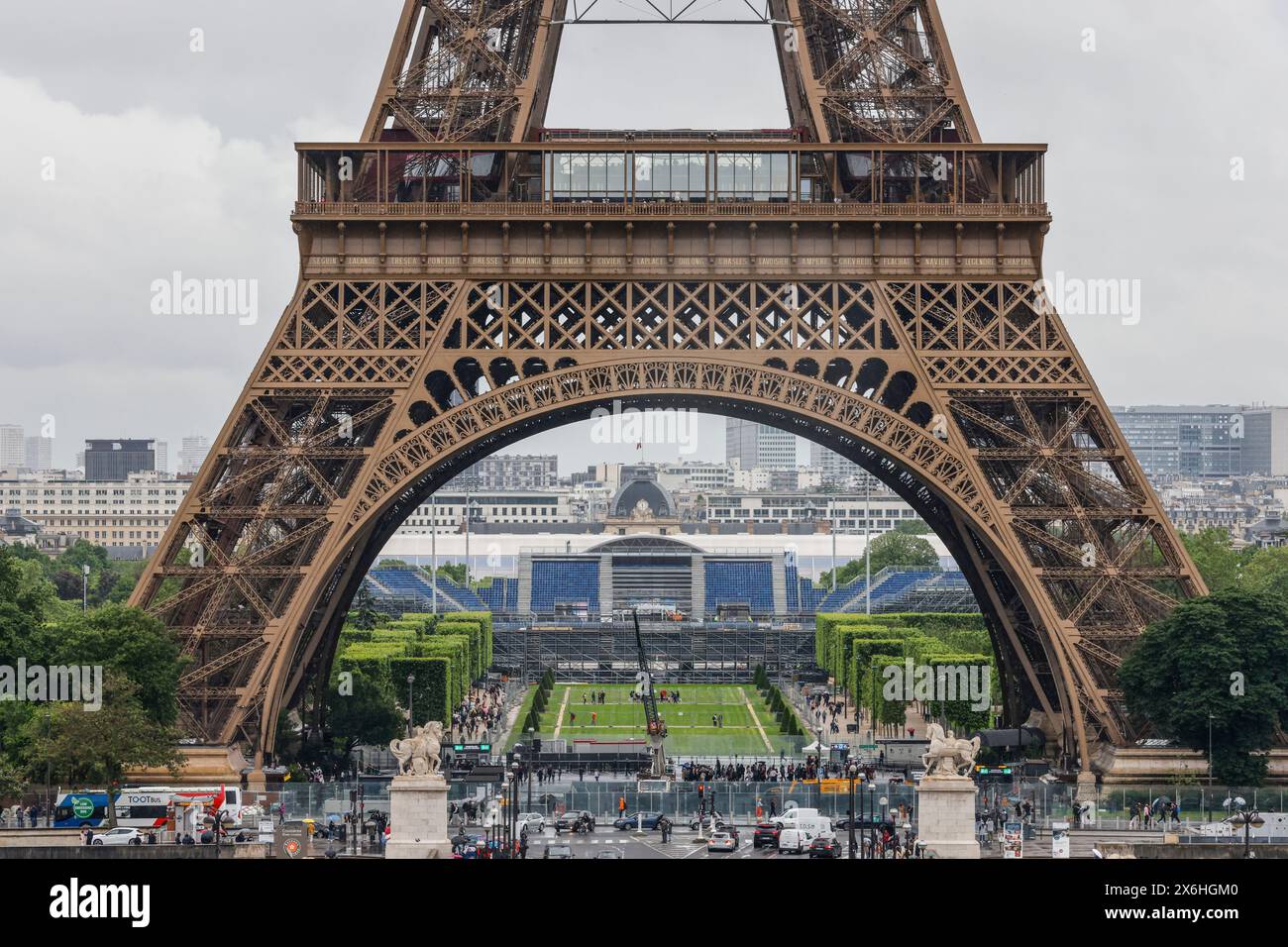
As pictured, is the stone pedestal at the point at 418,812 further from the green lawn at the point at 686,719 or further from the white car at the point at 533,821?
the green lawn at the point at 686,719

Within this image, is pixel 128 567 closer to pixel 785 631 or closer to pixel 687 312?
pixel 785 631

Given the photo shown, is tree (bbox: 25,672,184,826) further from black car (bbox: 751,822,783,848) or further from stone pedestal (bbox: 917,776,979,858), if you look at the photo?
stone pedestal (bbox: 917,776,979,858)

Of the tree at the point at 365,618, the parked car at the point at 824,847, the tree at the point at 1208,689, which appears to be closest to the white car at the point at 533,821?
the parked car at the point at 824,847

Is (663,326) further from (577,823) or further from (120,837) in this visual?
(120,837)

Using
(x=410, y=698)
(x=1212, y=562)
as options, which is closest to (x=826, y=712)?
(x=410, y=698)

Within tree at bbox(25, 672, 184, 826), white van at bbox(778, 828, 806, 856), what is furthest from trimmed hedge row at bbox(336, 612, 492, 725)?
white van at bbox(778, 828, 806, 856)
